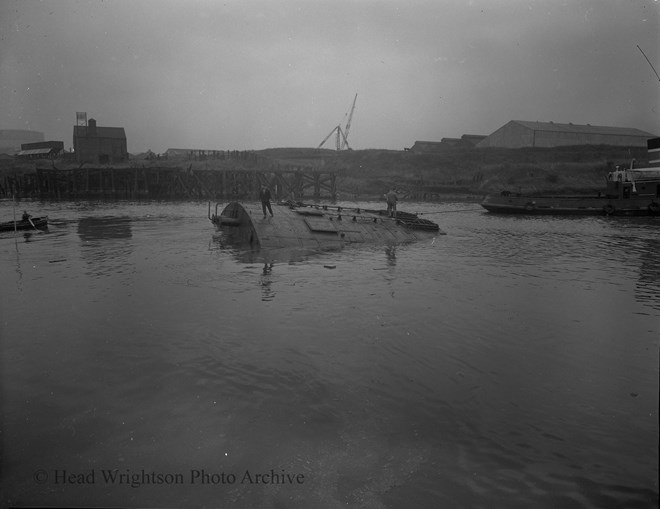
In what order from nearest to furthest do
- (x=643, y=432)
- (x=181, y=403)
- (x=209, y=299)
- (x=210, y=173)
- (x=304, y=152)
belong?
1. (x=643, y=432)
2. (x=181, y=403)
3. (x=209, y=299)
4. (x=210, y=173)
5. (x=304, y=152)

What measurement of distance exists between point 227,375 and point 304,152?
111 m

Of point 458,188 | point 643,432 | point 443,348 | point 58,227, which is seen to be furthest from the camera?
point 458,188

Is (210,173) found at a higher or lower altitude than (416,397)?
higher

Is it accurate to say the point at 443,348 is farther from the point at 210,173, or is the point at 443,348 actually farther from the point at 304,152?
the point at 304,152

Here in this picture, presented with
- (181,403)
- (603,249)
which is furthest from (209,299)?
(603,249)

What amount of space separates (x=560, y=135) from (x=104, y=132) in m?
86.6

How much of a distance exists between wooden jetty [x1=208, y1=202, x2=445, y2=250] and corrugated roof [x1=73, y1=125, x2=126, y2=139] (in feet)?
222

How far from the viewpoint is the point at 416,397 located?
6836 millimetres

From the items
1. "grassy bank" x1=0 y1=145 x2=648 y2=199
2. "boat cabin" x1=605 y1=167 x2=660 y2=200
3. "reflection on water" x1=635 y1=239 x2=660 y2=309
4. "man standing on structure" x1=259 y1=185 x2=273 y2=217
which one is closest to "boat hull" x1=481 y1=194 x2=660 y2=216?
"boat cabin" x1=605 y1=167 x2=660 y2=200

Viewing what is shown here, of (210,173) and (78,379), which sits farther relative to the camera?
(210,173)

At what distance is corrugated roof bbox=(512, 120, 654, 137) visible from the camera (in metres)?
87.9

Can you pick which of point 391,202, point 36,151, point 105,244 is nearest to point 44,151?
point 36,151

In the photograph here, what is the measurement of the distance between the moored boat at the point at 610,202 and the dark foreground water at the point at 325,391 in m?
31.7

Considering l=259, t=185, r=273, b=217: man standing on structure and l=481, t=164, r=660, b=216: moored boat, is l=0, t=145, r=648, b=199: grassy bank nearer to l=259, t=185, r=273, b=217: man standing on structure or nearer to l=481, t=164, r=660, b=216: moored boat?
l=481, t=164, r=660, b=216: moored boat
